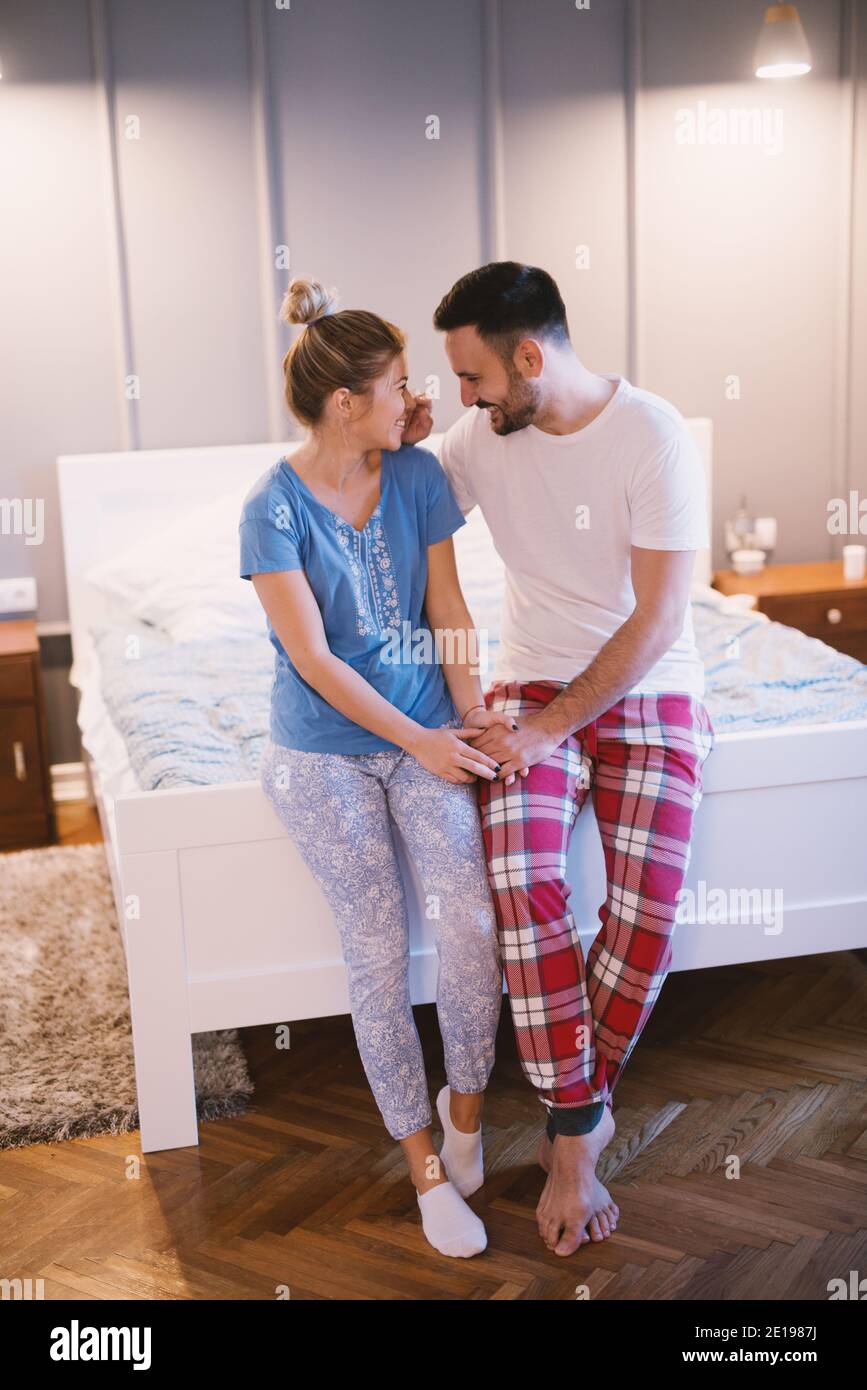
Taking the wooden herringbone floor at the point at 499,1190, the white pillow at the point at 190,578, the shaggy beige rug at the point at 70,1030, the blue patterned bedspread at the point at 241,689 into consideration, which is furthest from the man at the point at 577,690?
the white pillow at the point at 190,578

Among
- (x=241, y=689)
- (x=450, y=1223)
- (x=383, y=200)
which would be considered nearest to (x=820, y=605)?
(x=383, y=200)

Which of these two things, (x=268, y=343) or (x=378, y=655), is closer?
(x=378, y=655)

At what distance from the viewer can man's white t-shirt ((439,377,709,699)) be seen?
6.56ft

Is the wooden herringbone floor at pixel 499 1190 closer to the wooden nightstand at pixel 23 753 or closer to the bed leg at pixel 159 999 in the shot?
the bed leg at pixel 159 999

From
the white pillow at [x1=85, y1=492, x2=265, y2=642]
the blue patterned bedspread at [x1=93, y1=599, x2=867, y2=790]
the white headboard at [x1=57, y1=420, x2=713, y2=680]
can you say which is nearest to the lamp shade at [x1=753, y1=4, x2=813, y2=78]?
the white headboard at [x1=57, y1=420, x2=713, y2=680]

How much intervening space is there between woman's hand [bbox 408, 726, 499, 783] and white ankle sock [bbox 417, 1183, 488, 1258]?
1.88 feet

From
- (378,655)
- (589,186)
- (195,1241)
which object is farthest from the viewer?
(589,186)

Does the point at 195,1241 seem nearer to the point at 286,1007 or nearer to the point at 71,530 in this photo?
the point at 286,1007

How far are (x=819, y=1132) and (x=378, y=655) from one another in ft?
3.27

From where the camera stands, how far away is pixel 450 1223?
1.85m

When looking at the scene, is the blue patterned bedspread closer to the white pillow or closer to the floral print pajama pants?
the white pillow
